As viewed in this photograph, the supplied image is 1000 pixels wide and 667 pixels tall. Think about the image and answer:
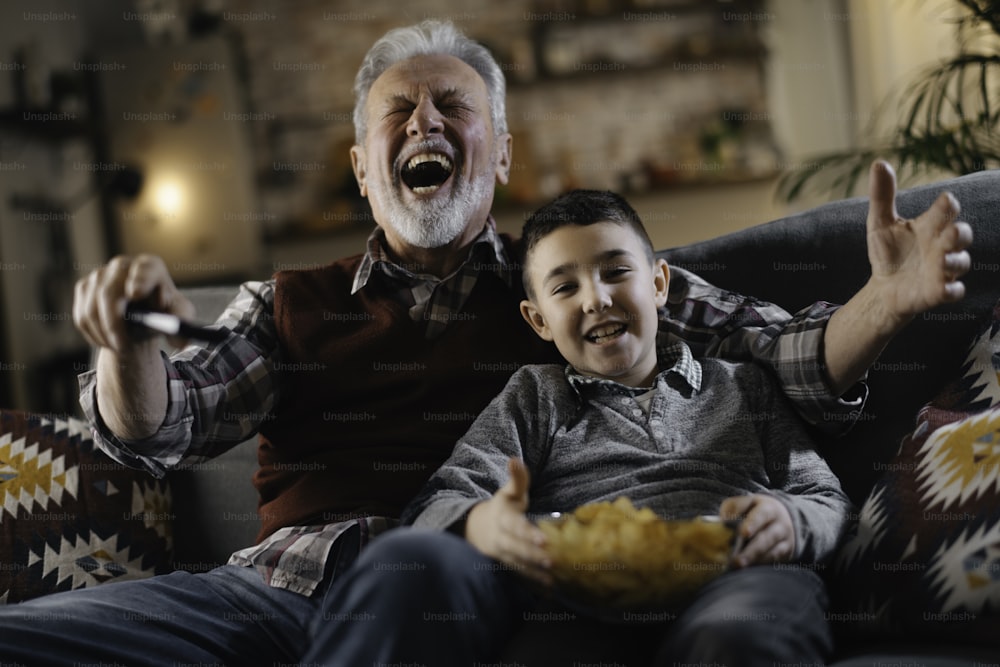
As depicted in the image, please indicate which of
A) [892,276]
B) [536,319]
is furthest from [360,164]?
[892,276]

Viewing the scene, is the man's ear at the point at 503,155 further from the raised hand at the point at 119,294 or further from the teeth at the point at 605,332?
the raised hand at the point at 119,294

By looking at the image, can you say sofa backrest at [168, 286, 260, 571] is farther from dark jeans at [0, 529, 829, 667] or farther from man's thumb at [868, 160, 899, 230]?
man's thumb at [868, 160, 899, 230]

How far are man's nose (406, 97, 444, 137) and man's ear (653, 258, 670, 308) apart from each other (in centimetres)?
50

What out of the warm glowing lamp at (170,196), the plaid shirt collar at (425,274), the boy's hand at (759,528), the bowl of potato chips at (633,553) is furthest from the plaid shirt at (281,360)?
the warm glowing lamp at (170,196)

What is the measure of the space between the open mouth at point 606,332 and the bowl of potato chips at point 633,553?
1.26 feet

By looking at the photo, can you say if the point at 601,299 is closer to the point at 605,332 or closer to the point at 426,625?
the point at 605,332

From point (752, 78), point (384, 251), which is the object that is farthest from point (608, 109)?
point (384, 251)

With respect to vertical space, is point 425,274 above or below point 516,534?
above

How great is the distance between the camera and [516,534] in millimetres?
988

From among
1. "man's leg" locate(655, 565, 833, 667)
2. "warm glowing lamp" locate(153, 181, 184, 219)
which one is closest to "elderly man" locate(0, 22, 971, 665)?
"man's leg" locate(655, 565, 833, 667)

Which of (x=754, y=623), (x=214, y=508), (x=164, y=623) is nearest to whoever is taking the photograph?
(x=754, y=623)

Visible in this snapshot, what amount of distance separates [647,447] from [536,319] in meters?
0.31

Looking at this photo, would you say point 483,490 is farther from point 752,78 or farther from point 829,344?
point 752,78

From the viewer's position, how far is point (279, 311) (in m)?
1.59
